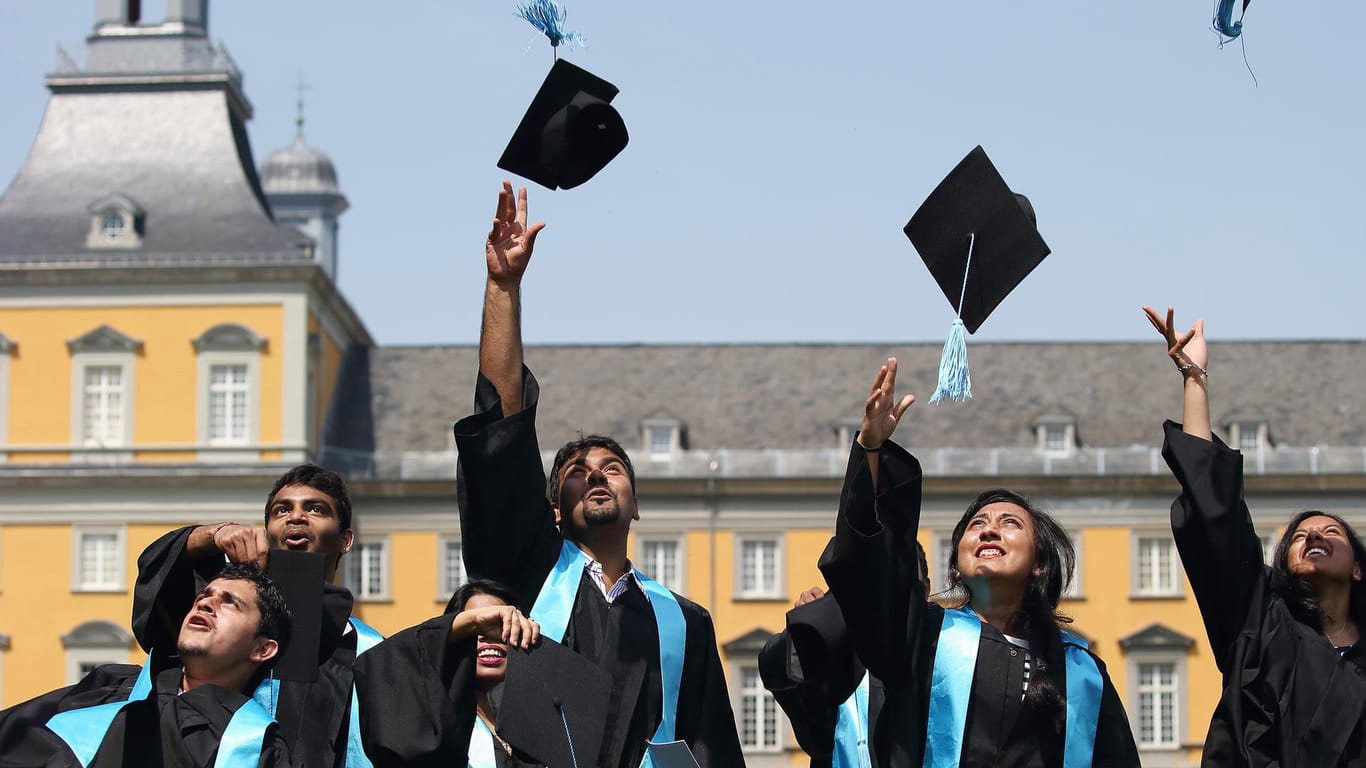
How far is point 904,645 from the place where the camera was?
18.7 feet

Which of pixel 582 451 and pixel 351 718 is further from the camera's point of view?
pixel 582 451

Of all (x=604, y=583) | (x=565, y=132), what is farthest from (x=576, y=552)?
(x=565, y=132)

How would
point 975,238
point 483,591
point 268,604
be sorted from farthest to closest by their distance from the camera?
point 975,238, point 483,591, point 268,604

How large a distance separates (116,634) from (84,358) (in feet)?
16.6

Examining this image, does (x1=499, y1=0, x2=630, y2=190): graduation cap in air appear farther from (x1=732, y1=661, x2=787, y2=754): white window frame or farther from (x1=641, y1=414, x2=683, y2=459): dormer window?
(x1=641, y1=414, x2=683, y2=459): dormer window

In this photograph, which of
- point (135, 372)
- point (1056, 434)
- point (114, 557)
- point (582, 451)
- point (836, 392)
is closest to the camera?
point (582, 451)

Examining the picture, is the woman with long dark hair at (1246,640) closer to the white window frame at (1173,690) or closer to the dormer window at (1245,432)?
the white window frame at (1173,690)

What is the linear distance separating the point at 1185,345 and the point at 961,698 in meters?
1.26

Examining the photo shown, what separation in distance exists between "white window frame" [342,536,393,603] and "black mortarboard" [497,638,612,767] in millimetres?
33579

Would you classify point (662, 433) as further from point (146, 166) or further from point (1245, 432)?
point (1245, 432)

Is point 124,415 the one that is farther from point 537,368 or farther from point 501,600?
point 501,600

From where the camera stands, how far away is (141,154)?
40188 mm

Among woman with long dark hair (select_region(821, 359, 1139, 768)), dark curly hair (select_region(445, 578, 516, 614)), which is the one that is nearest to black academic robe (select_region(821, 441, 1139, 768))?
woman with long dark hair (select_region(821, 359, 1139, 768))

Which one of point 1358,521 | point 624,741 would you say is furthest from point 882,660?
point 1358,521
